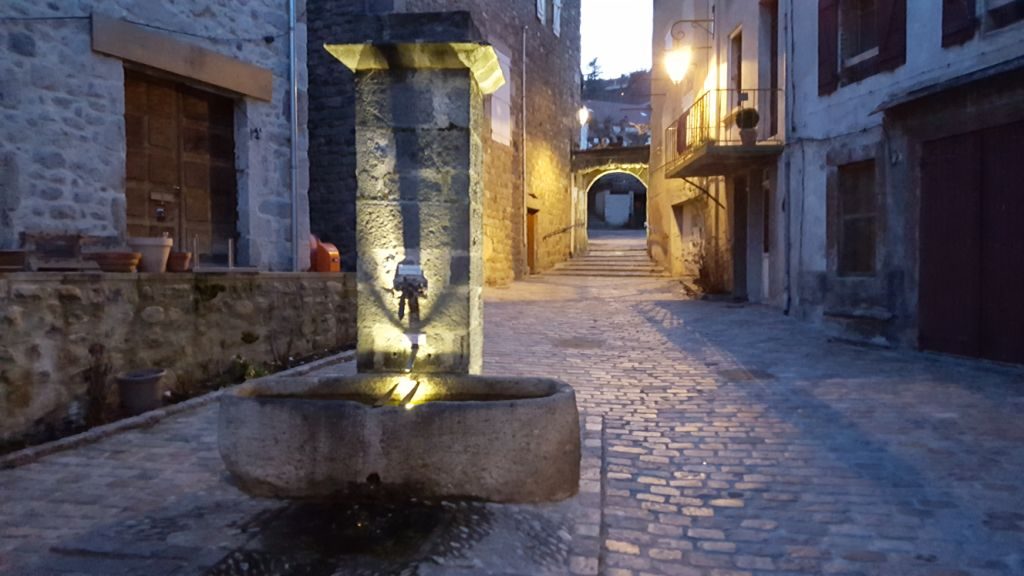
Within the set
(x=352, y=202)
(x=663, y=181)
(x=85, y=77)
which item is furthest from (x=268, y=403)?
(x=663, y=181)

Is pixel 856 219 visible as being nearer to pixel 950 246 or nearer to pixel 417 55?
pixel 950 246

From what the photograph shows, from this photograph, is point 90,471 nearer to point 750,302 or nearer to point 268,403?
point 268,403

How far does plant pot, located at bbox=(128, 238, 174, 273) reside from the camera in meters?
6.21

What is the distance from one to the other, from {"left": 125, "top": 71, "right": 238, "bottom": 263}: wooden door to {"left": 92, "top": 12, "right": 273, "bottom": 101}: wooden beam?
1.19ft

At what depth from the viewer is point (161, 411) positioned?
528cm

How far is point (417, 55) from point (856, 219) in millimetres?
7431

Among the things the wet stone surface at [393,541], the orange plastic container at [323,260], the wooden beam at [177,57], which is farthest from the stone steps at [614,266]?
the wet stone surface at [393,541]

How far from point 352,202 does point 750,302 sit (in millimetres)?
7602

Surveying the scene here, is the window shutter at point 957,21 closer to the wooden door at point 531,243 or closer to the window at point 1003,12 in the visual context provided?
the window at point 1003,12

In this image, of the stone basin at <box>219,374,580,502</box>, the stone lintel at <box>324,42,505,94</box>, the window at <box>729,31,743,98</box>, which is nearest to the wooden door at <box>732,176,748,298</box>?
the window at <box>729,31,743,98</box>

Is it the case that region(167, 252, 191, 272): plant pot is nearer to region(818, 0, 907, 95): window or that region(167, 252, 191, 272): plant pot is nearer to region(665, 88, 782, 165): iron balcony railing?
region(818, 0, 907, 95): window

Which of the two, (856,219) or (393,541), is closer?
(393,541)

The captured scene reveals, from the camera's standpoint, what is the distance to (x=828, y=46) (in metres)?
9.69

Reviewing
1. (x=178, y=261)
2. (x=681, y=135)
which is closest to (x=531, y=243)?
(x=681, y=135)
